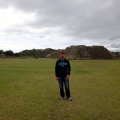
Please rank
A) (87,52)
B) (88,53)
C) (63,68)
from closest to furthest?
(63,68), (88,53), (87,52)

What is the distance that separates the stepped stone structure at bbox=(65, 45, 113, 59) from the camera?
353 feet

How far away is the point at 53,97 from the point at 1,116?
114 inches

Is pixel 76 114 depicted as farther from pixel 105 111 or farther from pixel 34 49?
pixel 34 49

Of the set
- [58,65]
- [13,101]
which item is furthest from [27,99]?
[58,65]

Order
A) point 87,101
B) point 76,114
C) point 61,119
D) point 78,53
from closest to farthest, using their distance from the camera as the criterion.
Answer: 1. point 61,119
2. point 76,114
3. point 87,101
4. point 78,53

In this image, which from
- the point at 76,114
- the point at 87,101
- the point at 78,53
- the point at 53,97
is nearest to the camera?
the point at 76,114

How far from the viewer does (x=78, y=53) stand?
109500mm

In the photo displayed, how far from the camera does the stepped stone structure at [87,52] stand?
353 ft

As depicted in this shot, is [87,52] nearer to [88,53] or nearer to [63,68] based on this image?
[88,53]

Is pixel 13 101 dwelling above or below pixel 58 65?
below

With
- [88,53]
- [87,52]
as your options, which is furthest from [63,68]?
[87,52]

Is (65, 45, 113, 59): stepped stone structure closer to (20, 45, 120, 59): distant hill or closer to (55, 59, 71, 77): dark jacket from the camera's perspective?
(20, 45, 120, 59): distant hill

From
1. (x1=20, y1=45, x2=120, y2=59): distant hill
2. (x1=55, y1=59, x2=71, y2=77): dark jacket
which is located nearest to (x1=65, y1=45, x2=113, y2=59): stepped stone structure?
(x1=20, y1=45, x2=120, y2=59): distant hill

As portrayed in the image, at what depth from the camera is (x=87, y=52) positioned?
367 ft
